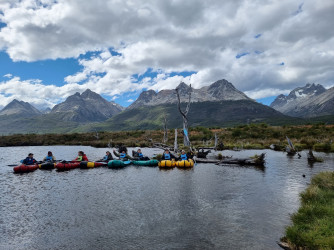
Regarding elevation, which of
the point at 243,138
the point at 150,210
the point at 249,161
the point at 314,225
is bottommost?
the point at 150,210

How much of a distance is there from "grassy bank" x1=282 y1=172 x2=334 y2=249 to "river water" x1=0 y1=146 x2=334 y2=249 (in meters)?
0.88

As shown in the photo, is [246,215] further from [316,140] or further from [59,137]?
[59,137]

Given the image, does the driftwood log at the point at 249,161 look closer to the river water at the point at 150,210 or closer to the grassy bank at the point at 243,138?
the river water at the point at 150,210

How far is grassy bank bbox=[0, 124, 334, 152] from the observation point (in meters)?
50.9

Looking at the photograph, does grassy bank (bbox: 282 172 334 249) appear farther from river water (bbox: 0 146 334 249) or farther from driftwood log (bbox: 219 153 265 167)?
driftwood log (bbox: 219 153 265 167)

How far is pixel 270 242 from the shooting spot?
10.9 m

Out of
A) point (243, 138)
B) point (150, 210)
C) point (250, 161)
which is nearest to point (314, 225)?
point (150, 210)

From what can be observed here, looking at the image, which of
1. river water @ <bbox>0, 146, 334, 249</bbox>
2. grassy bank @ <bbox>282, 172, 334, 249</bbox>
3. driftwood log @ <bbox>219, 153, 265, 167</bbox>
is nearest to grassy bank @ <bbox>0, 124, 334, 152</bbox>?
driftwood log @ <bbox>219, 153, 265, 167</bbox>

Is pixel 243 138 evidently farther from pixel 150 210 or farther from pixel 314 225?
pixel 314 225

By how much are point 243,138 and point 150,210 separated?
2001 inches

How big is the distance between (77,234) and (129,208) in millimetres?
4232

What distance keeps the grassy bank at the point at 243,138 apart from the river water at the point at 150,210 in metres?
25.1

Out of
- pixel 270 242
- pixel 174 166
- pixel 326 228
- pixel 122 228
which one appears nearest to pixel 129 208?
pixel 122 228

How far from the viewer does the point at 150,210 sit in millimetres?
15641
